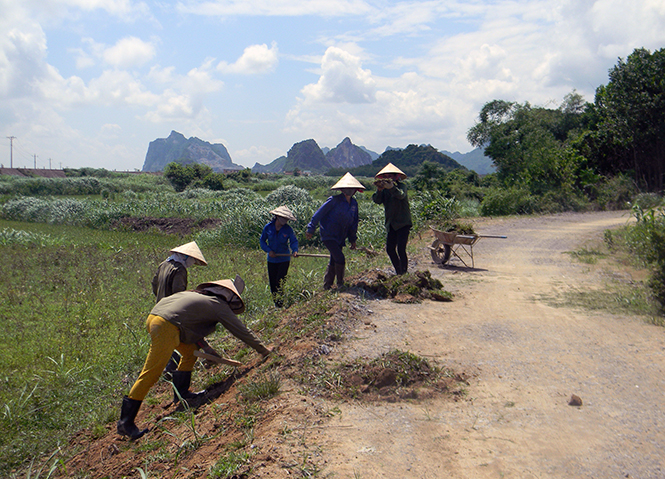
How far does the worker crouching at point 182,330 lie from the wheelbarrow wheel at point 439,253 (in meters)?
6.12

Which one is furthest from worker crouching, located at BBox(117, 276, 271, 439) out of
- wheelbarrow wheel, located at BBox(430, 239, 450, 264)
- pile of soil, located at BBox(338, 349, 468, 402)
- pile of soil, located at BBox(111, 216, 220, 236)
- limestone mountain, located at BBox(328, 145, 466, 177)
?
limestone mountain, located at BBox(328, 145, 466, 177)

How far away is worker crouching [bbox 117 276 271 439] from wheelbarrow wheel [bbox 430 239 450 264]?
612cm

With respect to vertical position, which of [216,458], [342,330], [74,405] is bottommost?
[74,405]

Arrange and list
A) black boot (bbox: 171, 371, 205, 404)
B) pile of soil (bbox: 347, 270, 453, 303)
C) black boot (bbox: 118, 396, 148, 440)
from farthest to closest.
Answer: pile of soil (bbox: 347, 270, 453, 303), black boot (bbox: 171, 371, 205, 404), black boot (bbox: 118, 396, 148, 440)

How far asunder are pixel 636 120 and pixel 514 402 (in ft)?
80.6

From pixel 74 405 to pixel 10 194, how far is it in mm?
37451

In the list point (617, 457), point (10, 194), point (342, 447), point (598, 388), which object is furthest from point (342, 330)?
point (10, 194)

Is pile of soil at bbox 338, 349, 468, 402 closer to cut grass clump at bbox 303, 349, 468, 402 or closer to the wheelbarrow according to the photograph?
cut grass clump at bbox 303, 349, 468, 402

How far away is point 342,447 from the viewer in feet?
11.2

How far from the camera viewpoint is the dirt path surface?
328 centimetres

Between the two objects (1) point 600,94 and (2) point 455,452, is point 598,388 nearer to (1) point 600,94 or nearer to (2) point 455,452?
(2) point 455,452

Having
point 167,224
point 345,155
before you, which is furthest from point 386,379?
point 345,155

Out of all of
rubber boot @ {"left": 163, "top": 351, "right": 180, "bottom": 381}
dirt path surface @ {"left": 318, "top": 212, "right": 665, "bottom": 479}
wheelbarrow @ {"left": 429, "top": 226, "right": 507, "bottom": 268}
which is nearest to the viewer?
dirt path surface @ {"left": 318, "top": 212, "right": 665, "bottom": 479}

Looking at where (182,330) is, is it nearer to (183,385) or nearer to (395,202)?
(183,385)
